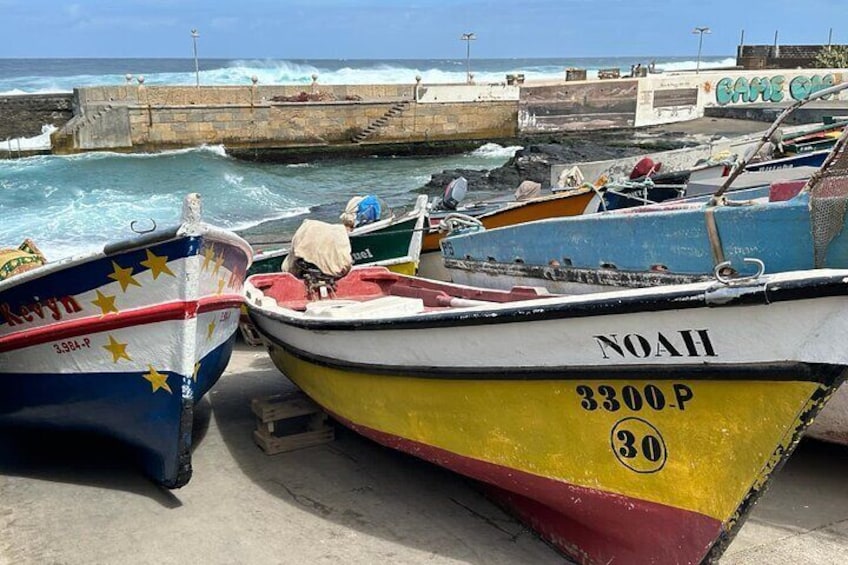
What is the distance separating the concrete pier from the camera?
466 cm

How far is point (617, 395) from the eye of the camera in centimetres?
399

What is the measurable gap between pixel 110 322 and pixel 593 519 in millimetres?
3263

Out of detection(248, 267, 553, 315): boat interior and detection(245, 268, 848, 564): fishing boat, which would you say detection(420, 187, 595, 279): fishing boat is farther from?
detection(245, 268, 848, 564): fishing boat

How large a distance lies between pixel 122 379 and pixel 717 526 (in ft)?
12.5

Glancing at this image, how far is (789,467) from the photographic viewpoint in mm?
5555

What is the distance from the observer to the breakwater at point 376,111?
3462 cm

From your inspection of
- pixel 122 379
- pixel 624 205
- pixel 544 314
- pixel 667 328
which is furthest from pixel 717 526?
pixel 624 205

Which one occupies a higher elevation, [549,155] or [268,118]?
[268,118]

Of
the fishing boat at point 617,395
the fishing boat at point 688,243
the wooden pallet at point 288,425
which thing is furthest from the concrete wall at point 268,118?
the fishing boat at point 617,395

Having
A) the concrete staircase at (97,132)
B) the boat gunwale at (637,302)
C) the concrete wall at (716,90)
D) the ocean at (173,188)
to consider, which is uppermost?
the concrete wall at (716,90)

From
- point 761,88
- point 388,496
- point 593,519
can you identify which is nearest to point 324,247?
point 388,496

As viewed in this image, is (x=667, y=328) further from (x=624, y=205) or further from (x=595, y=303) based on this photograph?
(x=624, y=205)

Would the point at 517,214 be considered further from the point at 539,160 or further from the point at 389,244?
the point at 539,160

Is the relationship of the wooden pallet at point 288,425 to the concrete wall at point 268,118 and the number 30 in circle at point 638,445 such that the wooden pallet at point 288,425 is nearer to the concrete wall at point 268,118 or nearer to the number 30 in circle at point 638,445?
the number 30 in circle at point 638,445
